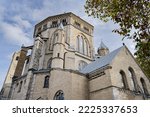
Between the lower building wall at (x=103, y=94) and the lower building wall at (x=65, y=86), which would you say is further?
the lower building wall at (x=65, y=86)

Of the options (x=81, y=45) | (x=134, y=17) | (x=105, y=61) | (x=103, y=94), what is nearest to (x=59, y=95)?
(x=103, y=94)

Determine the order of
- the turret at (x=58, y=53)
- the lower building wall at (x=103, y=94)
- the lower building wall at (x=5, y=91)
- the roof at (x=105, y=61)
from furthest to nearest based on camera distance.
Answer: the lower building wall at (x=5, y=91) < the turret at (x=58, y=53) < the roof at (x=105, y=61) < the lower building wall at (x=103, y=94)

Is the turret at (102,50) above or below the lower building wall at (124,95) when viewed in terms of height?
above

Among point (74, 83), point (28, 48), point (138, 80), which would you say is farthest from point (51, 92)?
point (28, 48)

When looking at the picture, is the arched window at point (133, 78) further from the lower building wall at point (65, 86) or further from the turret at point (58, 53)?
the turret at point (58, 53)

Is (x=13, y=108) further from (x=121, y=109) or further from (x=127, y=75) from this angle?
(x=127, y=75)

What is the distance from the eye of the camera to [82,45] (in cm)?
3884

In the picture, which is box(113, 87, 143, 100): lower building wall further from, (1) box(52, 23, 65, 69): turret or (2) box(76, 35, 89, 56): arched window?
(2) box(76, 35, 89, 56): arched window

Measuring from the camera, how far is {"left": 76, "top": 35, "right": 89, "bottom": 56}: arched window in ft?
123

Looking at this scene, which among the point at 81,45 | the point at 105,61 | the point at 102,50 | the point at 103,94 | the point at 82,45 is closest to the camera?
the point at 103,94

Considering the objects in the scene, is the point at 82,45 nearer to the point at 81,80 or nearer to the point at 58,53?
the point at 58,53

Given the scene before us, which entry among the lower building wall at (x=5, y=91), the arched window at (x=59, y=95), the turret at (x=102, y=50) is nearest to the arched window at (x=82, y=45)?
the turret at (x=102, y=50)

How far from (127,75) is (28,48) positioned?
70.4ft

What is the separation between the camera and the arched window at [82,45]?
37.6m
